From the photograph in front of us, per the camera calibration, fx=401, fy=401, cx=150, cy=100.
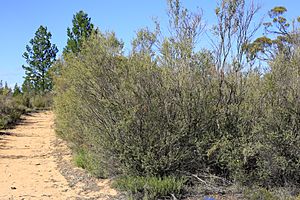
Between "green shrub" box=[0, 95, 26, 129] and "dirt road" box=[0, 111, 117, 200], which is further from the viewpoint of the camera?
"green shrub" box=[0, 95, 26, 129]

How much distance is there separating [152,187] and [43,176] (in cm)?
345

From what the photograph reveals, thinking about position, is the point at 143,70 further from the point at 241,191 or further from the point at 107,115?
the point at 241,191

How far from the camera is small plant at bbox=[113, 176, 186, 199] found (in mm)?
6621

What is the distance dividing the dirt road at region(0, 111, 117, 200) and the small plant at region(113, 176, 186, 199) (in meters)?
0.55

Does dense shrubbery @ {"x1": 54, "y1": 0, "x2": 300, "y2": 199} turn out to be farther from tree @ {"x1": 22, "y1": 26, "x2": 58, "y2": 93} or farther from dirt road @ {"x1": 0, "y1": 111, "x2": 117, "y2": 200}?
tree @ {"x1": 22, "y1": 26, "x2": 58, "y2": 93}

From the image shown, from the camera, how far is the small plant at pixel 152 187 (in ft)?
21.7

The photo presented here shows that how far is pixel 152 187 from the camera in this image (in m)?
6.64

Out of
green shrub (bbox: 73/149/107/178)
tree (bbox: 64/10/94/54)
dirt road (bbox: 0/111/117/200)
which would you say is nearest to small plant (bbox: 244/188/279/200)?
dirt road (bbox: 0/111/117/200)

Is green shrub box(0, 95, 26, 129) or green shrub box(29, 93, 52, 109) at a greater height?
green shrub box(29, 93, 52, 109)

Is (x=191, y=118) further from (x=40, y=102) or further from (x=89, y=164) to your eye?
(x=40, y=102)

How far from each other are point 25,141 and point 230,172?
10.4 metres

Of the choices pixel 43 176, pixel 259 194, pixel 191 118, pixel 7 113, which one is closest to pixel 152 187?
pixel 191 118

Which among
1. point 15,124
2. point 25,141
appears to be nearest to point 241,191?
point 25,141

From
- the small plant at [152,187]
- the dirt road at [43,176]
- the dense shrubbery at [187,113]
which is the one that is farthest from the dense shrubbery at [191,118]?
the dirt road at [43,176]
